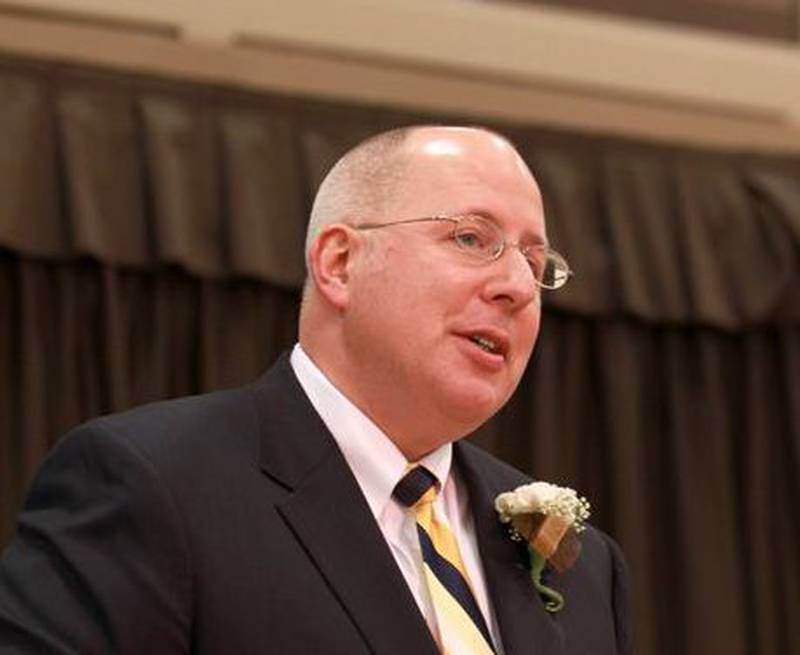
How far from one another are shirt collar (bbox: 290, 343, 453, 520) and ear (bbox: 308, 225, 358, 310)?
12 cm

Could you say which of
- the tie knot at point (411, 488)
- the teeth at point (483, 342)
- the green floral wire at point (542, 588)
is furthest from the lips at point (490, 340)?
the green floral wire at point (542, 588)

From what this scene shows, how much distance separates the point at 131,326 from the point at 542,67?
164 centimetres

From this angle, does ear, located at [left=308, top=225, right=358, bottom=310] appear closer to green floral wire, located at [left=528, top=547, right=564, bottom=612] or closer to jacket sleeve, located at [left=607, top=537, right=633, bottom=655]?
green floral wire, located at [left=528, top=547, right=564, bottom=612]

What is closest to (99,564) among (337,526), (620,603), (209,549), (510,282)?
(209,549)

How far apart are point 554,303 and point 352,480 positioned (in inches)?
119

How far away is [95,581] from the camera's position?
2.16 metres

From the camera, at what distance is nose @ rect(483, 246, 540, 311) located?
260 centimetres

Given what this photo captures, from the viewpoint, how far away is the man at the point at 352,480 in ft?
7.25

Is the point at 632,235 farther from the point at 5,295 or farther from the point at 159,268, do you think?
the point at 5,295

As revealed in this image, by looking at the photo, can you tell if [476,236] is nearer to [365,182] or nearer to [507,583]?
[365,182]

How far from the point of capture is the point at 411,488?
257cm

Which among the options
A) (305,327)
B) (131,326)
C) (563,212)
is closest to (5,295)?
(131,326)

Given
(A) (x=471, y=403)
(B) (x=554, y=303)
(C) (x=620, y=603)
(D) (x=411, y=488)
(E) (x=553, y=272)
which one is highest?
(E) (x=553, y=272)

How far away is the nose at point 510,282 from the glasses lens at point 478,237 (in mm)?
20
